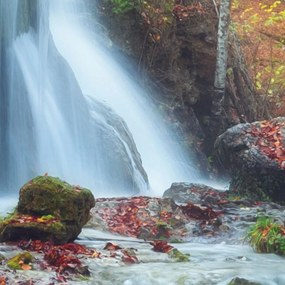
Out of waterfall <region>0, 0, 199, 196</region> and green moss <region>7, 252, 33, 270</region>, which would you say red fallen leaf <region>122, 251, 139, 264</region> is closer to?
green moss <region>7, 252, 33, 270</region>

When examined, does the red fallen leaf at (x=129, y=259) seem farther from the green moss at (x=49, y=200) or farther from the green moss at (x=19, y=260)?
the green moss at (x=19, y=260)

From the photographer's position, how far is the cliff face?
53.5 ft

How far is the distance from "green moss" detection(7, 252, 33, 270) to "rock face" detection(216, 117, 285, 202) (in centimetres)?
618

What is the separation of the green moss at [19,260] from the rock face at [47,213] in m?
0.75

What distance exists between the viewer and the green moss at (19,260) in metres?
5.38

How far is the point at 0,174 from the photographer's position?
10602 mm

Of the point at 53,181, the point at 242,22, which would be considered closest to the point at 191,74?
the point at 242,22

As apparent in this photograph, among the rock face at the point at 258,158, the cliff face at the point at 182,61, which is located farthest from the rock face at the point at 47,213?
the cliff face at the point at 182,61

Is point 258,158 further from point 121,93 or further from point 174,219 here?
point 121,93

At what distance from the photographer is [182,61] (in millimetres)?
16891

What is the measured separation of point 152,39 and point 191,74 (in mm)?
1476

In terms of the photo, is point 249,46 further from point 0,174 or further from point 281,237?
point 281,237

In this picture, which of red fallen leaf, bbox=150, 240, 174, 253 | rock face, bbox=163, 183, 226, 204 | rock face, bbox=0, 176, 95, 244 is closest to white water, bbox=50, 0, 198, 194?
rock face, bbox=163, 183, 226, 204

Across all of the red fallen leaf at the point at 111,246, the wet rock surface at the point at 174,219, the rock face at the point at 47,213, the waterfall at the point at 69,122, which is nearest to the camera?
the rock face at the point at 47,213
